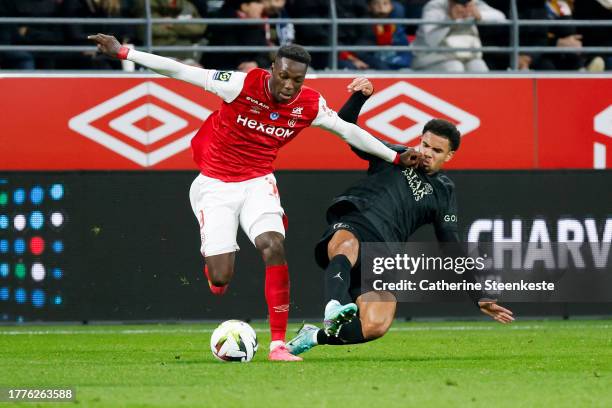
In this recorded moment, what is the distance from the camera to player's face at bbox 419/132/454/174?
31.7 feet

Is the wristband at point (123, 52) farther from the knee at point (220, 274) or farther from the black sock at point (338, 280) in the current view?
the black sock at point (338, 280)

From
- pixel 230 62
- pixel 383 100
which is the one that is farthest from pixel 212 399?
pixel 230 62

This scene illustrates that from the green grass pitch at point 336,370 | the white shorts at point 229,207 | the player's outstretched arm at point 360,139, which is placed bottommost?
the green grass pitch at point 336,370

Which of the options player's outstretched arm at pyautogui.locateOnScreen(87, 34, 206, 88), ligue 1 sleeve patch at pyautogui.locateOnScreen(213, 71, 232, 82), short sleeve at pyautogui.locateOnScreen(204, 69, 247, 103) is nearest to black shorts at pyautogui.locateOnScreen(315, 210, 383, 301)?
short sleeve at pyautogui.locateOnScreen(204, 69, 247, 103)

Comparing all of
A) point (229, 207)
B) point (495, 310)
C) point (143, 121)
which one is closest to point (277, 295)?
point (229, 207)

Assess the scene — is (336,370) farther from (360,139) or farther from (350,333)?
(360,139)

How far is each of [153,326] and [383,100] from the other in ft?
11.5

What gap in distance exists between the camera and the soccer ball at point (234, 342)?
916 cm

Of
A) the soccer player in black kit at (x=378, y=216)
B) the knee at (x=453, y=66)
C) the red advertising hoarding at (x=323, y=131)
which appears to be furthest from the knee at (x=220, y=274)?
the knee at (x=453, y=66)

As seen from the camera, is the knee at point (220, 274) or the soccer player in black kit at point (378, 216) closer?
the soccer player in black kit at point (378, 216)

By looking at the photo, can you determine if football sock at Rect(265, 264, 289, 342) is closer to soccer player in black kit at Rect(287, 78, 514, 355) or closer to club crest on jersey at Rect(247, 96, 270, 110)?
soccer player in black kit at Rect(287, 78, 514, 355)

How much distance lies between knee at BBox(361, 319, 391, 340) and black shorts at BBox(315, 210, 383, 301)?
0.38 m

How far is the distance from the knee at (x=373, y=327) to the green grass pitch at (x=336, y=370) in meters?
0.20

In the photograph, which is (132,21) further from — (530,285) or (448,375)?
(448,375)
